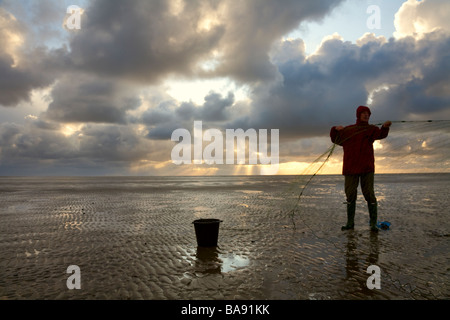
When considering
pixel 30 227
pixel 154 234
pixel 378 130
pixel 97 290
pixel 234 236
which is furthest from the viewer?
pixel 30 227

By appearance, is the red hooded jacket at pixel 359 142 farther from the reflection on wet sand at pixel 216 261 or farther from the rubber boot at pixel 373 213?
the reflection on wet sand at pixel 216 261

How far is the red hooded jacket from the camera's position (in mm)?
7074

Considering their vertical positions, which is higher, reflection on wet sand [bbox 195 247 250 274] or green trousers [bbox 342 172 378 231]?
green trousers [bbox 342 172 378 231]

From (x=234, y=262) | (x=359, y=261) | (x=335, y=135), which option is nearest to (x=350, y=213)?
(x=335, y=135)

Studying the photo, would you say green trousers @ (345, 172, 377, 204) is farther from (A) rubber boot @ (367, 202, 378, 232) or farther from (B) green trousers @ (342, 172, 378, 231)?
(A) rubber boot @ (367, 202, 378, 232)

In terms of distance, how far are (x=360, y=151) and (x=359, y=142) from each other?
239 mm

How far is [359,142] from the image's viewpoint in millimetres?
7156

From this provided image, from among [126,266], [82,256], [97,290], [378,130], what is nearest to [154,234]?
[82,256]

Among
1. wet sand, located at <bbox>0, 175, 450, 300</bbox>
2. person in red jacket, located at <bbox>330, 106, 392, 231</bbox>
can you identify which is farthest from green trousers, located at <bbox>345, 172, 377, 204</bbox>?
wet sand, located at <bbox>0, 175, 450, 300</bbox>

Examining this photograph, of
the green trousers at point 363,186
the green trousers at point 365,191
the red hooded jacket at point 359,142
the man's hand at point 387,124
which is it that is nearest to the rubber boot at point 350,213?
the green trousers at point 365,191

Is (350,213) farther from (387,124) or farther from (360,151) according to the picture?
(387,124)
